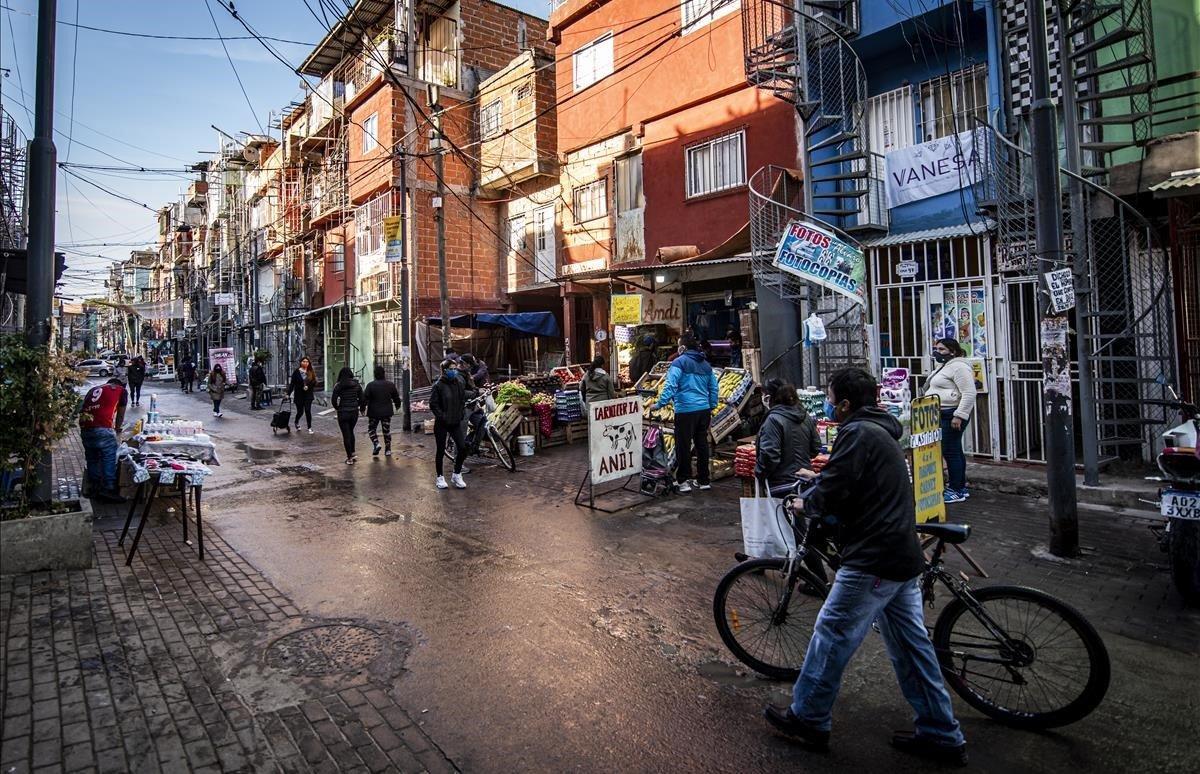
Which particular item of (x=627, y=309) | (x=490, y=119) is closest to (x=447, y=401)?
(x=627, y=309)

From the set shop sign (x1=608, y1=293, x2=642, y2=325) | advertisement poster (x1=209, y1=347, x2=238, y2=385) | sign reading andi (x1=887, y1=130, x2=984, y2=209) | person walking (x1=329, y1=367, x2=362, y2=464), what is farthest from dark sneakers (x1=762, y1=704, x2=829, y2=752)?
advertisement poster (x1=209, y1=347, x2=238, y2=385)

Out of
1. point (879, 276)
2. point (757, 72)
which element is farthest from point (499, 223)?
point (879, 276)

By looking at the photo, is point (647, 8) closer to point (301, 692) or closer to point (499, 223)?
point (499, 223)

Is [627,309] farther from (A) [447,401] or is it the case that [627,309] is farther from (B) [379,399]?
(A) [447,401]

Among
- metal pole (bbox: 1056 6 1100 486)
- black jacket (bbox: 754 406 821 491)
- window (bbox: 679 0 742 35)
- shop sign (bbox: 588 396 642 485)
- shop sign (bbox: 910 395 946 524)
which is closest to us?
shop sign (bbox: 910 395 946 524)

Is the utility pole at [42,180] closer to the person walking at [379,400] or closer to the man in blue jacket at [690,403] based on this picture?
the person walking at [379,400]

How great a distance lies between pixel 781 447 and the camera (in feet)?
19.6

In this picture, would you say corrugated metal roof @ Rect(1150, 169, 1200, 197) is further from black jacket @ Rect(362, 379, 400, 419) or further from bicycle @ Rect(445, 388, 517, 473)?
black jacket @ Rect(362, 379, 400, 419)

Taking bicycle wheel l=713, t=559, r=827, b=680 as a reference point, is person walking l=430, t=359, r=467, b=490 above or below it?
above

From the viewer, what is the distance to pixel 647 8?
1750 cm

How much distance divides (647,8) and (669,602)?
1635cm

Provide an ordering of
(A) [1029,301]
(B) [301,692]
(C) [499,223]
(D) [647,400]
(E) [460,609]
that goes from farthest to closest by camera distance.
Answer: (C) [499,223] < (D) [647,400] < (A) [1029,301] < (E) [460,609] < (B) [301,692]

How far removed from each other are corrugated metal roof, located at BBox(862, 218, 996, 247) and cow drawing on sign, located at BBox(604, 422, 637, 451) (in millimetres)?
6006

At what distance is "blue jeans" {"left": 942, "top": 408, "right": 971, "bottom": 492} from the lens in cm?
866
